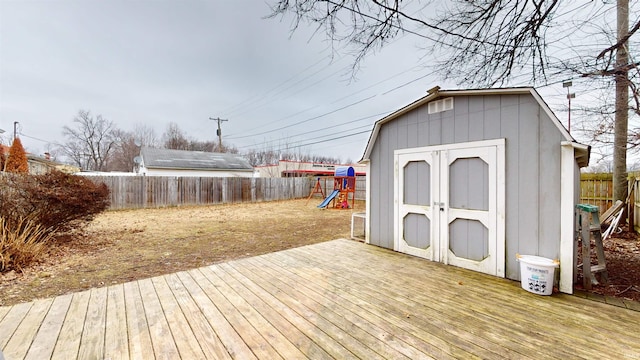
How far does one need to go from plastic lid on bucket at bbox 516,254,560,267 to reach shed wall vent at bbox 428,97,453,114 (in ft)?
6.82

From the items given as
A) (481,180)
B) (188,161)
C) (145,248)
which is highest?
(188,161)

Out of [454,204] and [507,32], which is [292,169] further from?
[507,32]

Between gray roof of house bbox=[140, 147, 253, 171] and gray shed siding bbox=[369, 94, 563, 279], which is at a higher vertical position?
gray roof of house bbox=[140, 147, 253, 171]

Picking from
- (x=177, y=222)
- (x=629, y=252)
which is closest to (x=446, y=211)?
(x=629, y=252)

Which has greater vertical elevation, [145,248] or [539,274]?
[539,274]

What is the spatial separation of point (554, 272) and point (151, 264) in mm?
5460

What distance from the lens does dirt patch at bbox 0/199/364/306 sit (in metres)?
3.39

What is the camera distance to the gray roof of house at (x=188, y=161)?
1777cm

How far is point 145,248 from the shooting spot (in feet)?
16.9

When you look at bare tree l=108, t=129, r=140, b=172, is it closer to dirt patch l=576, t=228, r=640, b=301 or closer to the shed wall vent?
the shed wall vent

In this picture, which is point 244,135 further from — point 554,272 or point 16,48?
point 554,272

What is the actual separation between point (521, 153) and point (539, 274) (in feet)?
4.44

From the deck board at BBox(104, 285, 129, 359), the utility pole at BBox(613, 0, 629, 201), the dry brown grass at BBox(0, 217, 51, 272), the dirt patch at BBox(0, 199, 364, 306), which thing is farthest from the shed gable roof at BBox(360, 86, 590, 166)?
the dry brown grass at BBox(0, 217, 51, 272)

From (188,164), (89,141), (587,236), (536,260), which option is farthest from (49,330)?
(89,141)
